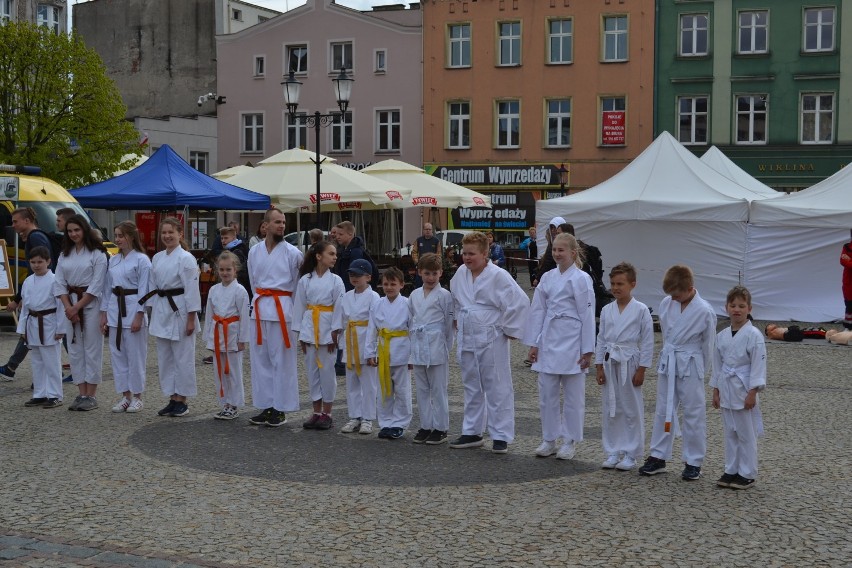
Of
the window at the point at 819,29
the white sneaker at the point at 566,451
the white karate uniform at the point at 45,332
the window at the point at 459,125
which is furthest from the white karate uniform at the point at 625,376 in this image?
the window at the point at 459,125

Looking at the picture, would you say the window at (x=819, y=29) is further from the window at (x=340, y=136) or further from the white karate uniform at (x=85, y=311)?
the white karate uniform at (x=85, y=311)

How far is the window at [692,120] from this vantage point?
4331 centimetres

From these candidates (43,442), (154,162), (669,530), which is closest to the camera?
(669,530)

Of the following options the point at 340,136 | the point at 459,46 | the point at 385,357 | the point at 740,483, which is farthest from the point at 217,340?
the point at 340,136

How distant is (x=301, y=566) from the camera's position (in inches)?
235

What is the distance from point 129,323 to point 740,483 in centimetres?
583

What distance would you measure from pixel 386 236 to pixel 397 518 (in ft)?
116

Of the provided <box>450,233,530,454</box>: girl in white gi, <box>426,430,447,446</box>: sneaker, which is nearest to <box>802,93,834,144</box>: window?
<box>450,233,530,454</box>: girl in white gi

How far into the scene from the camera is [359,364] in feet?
32.8

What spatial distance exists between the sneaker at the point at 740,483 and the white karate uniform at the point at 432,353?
2.50m

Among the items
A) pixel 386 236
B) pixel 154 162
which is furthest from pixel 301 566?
pixel 386 236

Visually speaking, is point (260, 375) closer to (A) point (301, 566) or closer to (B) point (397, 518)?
(B) point (397, 518)

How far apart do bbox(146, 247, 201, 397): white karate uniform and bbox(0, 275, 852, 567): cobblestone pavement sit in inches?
15.1

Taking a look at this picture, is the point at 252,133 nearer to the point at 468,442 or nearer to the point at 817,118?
the point at 817,118
